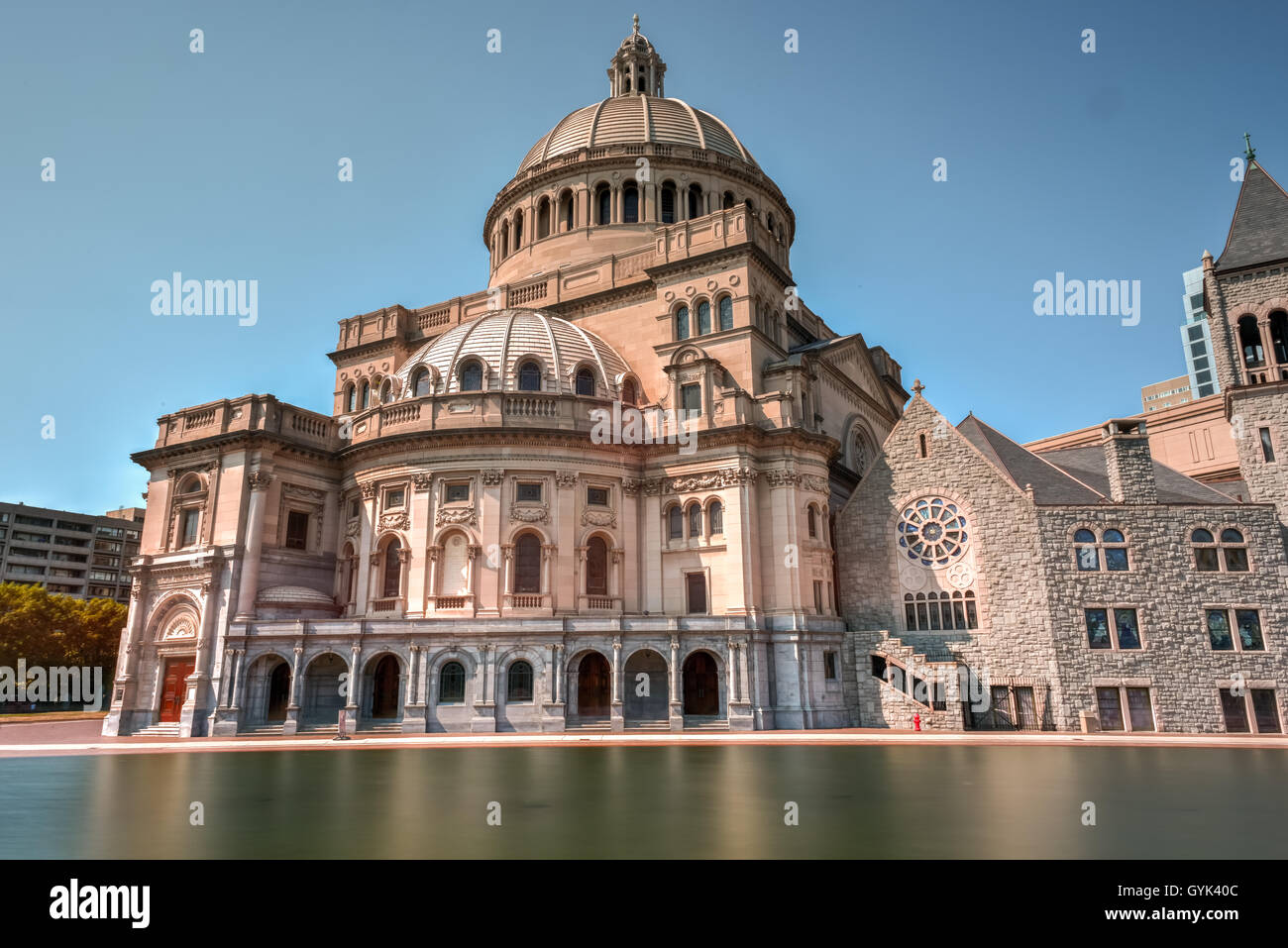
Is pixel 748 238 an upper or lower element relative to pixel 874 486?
upper

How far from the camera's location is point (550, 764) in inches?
885

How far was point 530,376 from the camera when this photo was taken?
4544cm

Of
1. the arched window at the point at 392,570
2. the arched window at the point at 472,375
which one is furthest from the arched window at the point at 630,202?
the arched window at the point at 392,570

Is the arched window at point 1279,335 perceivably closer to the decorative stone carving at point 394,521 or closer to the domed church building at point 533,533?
the domed church building at point 533,533

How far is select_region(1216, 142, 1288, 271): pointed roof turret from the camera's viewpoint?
3947 cm

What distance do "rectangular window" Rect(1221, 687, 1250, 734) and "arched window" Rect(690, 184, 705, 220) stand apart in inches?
1703

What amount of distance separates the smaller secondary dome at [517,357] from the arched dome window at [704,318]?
16.3 ft

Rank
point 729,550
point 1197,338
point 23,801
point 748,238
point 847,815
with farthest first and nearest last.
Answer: point 1197,338 < point 748,238 < point 729,550 < point 23,801 < point 847,815

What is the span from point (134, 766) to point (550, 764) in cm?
1243

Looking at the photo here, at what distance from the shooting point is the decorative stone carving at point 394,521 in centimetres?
4174

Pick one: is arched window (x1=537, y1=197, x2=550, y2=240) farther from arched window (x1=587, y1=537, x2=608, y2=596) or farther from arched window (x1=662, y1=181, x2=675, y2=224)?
arched window (x1=587, y1=537, x2=608, y2=596)

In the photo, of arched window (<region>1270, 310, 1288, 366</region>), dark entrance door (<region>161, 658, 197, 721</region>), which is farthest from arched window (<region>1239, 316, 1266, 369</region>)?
dark entrance door (<region>161, 658, 197, 721</region>)
